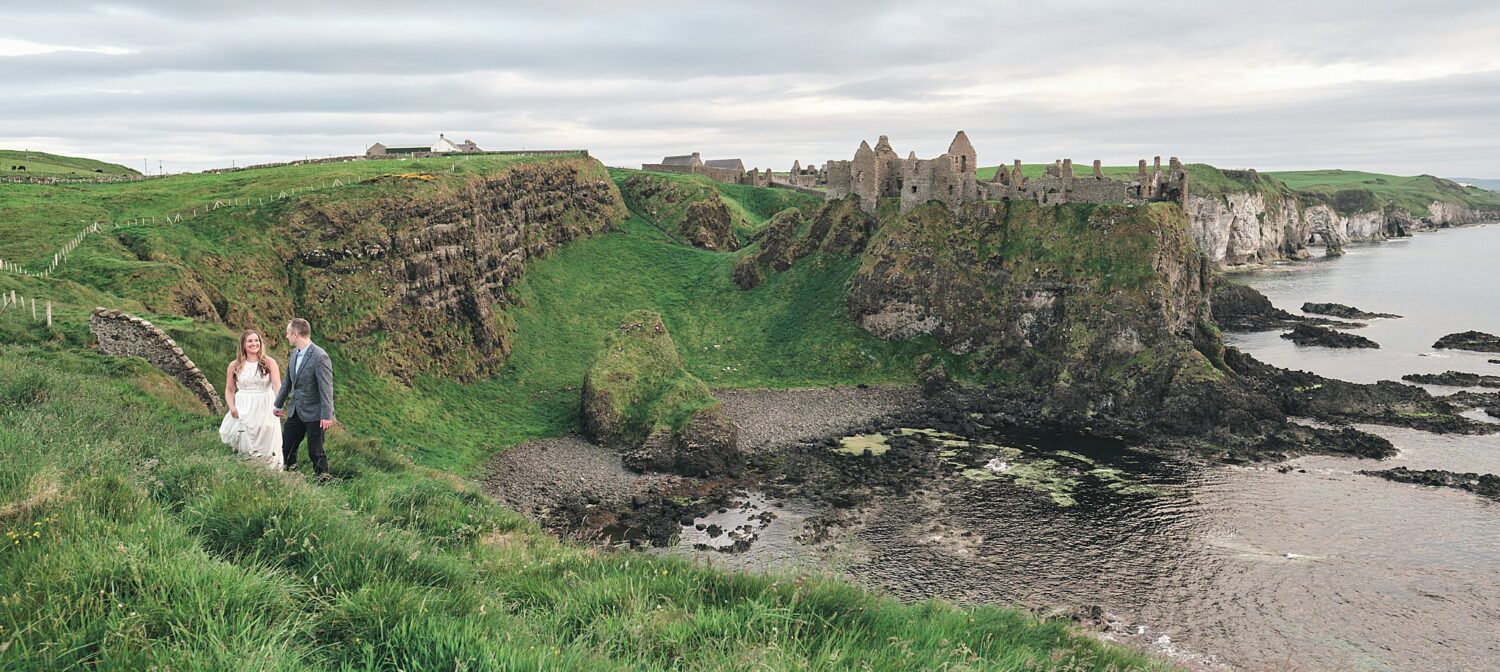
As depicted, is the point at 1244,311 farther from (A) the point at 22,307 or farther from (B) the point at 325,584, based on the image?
(B) the point at 325,584

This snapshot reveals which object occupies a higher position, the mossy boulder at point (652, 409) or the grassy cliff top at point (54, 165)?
the grassy cliff top at point (54, 165)

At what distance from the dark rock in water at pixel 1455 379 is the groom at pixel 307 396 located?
96.8 m

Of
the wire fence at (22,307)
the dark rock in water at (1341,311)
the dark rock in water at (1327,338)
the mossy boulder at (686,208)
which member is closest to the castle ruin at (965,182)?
the mossy boulder at (686,208)

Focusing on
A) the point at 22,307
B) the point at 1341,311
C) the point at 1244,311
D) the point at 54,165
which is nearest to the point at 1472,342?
the point at 1341,311

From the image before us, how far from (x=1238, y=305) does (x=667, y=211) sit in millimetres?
85894

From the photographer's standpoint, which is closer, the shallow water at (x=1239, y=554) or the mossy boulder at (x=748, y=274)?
the shallow water at (x=1239, y=554)

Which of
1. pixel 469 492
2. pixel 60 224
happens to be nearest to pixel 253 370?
pixel 469 492

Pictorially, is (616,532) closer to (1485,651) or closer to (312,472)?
(312,472)

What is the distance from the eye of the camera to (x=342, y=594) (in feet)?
32.3

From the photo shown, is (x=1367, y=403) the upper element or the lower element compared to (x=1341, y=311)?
lower

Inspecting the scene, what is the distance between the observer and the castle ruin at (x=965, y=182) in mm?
84938

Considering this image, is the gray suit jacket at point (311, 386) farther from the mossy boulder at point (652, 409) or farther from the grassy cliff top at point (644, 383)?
the grassy cliff top at point (644, 383)

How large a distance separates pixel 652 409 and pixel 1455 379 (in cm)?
7852

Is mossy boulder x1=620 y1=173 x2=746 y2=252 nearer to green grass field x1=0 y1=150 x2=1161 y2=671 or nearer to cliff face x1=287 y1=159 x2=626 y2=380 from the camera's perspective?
cliff face x1=287 y1=159 x2=626 y2=380
